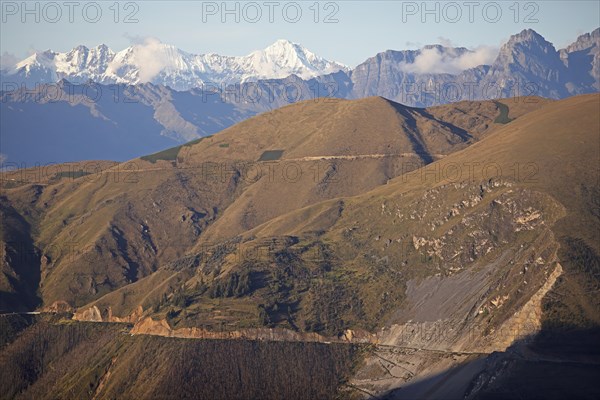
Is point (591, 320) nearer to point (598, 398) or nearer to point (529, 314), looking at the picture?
point (529, 314)

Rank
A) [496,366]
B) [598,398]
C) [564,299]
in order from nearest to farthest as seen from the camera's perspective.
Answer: [598,398] → [496,366] → [564,299]

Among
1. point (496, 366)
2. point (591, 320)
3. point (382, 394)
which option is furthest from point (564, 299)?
point (382, 394)

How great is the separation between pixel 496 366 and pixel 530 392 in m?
11.0

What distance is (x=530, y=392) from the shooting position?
582 ft

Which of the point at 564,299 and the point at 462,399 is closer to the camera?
the point at 462,399

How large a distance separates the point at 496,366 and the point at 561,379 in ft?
41.3

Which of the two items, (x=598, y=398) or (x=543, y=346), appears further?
(x=543, y=346)

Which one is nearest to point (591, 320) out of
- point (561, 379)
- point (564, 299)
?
point (564, 299)

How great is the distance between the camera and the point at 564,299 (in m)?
200

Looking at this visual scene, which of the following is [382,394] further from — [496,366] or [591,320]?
[591,320]

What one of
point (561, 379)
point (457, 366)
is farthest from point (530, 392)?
point (457, 366)

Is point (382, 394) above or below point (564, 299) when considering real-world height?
below

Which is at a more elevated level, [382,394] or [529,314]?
[529,314]

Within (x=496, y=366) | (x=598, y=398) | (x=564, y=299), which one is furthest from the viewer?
(x=564, y=299)
